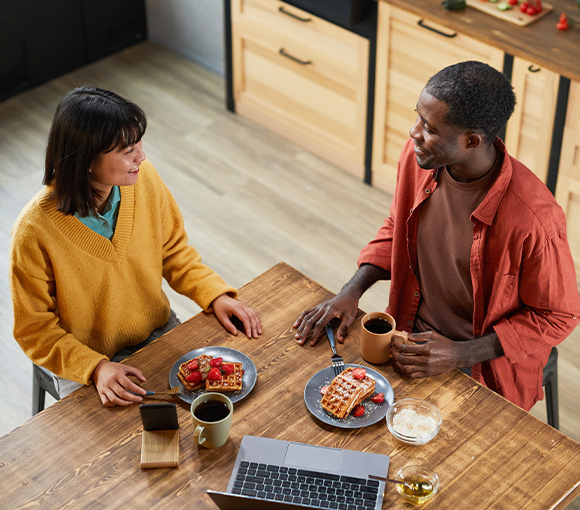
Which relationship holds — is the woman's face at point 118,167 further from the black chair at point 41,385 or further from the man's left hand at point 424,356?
the man's left hand at point 424,356

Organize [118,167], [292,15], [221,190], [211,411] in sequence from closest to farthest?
[211,411] → [118,167] → [292,15] → [221,190]

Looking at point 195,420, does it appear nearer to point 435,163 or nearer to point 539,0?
point 435,163

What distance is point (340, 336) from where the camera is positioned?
2.02 m

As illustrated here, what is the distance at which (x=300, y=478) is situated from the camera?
1.69 metres

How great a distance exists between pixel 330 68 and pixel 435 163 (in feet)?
6.51

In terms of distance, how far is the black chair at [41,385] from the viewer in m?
2.32

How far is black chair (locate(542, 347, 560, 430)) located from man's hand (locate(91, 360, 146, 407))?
117 cm

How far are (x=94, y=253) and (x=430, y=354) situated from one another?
86 centimetres

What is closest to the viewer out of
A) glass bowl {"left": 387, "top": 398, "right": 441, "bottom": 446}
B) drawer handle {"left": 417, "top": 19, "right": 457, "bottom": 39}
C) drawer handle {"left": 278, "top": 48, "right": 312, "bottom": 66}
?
glass bowl {"left": 387, "top": 398, "right": 441, "bottom": 446}

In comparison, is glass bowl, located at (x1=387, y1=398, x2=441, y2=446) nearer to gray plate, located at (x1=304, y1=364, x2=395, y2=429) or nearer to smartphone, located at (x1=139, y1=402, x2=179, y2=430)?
gray plate, located at (x1=304, y1=364, x2=395, y2=429)

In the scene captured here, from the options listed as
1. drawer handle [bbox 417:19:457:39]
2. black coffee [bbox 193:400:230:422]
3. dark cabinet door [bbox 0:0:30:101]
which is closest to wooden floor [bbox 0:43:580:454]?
dark cabinet door [bbox 0:0:30:101]

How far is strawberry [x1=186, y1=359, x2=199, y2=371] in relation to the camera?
→ 1.90m

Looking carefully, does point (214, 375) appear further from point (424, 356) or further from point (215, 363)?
point (424, 356)

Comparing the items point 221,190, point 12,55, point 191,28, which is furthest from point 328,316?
point 191,28
